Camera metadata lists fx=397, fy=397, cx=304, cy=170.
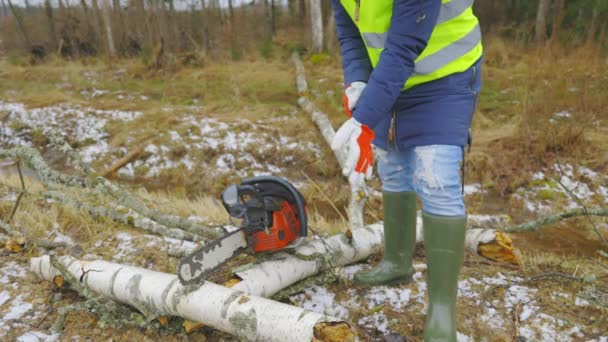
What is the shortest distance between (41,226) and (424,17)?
10.0 ft

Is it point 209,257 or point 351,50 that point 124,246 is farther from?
point 351,50

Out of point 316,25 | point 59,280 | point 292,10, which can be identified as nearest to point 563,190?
point 59,280

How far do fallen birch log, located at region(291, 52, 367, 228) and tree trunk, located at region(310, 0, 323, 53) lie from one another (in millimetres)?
658

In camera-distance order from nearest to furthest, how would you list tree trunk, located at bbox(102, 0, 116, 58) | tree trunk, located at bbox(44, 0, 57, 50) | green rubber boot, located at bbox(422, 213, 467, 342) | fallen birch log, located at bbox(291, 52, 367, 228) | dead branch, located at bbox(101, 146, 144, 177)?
green rubber boot, located at bbox(422, 213, 467, 342) < fallen birch log, located at bbox(291, 52, 367, 228) < dead branch, located at bbox(101, 146, 144, 177) < tree trunk, located at bbox(102, 0, 116, 58) < tree trunk, located at bbox(44, 0, 57, 50)

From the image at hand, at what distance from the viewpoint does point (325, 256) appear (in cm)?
216

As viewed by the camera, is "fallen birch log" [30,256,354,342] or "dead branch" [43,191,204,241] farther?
"dead branch" [43,191,204,241]

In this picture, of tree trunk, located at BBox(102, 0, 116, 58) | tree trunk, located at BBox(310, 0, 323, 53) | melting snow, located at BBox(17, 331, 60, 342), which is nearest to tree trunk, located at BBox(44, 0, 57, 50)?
tree trunk, located at BBox(102, 0, 116, 58)

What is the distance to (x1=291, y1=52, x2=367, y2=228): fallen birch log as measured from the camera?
3.27 metres

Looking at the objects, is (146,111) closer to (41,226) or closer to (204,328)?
(41,226)

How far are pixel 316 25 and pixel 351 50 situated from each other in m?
10.5

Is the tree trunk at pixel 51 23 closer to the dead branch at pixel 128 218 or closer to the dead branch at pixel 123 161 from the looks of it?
the dead branch at pixel 123 161

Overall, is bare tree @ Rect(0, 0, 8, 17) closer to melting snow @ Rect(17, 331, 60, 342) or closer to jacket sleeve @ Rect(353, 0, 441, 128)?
melting snow @ Rect(17, 331, 60, 342)

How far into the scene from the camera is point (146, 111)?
793 cm

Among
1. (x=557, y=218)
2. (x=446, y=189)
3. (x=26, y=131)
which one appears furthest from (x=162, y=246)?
(x=26, y=131)
